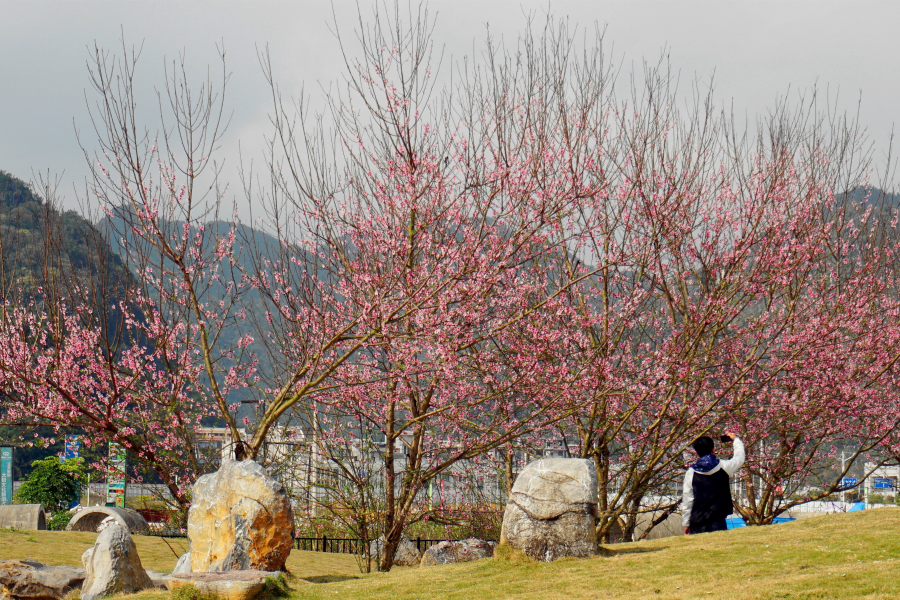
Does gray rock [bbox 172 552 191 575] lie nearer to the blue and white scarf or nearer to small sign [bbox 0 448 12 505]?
the blue and white scarf

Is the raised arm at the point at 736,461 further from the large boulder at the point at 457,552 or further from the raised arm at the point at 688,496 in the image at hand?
the large boulder at the point at 457,552

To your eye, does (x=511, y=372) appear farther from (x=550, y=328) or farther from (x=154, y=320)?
(x=154, y=320)

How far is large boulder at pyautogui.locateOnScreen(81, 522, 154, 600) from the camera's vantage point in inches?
404

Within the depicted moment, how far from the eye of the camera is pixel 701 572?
7.72 m

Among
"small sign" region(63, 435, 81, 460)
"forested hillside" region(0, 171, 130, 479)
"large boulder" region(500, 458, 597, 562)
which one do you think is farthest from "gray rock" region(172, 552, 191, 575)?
"large boulder" region(500, 458, 597, 562)

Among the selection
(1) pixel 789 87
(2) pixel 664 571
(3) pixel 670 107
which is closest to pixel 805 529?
(2) pixel 664 571

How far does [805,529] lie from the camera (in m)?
9.77

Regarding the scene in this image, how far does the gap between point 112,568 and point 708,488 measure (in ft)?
26.7

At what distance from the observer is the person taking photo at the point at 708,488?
9.88m

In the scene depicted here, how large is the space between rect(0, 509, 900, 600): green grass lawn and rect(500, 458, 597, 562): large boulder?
0.23 meters

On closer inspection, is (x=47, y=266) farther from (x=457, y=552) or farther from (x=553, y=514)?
(x=457, y=552)

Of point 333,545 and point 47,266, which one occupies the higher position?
point 47,266

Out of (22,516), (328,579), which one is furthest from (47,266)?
(22,516)

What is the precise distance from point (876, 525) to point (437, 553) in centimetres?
785
